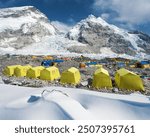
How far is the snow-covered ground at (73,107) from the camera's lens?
6965 mm

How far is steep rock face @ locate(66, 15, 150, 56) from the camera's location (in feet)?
465

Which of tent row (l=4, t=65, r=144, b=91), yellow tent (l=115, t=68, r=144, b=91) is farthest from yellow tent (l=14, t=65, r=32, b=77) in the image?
yellow tent (l=115, t=68, r=144, b=91)

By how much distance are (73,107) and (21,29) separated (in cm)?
16456

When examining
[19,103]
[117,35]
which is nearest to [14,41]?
[117,35]

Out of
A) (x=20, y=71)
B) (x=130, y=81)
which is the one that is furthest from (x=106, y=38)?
(x=130, y=81)

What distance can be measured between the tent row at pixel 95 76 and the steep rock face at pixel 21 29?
114 meters

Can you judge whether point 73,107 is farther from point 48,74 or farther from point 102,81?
point 48,74

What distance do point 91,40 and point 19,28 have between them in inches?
1932

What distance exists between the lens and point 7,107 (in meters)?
7.75

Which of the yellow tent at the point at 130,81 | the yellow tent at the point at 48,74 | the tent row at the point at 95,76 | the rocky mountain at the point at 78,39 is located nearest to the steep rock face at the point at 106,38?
the rocky mountain at the point at 78,39

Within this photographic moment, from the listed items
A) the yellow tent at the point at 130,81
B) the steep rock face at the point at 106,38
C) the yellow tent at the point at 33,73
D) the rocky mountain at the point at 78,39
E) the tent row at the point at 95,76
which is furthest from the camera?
the steep rock face at the point at 106,38

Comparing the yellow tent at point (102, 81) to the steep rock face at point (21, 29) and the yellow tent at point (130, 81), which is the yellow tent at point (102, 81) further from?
the steep rock face at point (21, 29)

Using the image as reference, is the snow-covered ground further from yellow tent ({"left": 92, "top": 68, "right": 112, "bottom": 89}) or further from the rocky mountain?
the rocky mountain

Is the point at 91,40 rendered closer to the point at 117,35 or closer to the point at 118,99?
the point at 117,35
